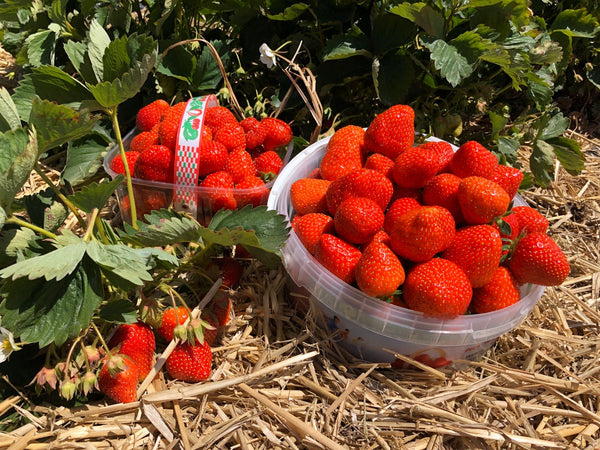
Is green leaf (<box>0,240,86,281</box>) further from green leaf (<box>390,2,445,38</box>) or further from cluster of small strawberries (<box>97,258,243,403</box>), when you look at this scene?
green leaf (<box>390,2,445,38</box>)

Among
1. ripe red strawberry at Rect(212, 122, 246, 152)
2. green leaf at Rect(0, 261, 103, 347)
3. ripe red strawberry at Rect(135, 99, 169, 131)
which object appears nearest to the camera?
green leaf at Rect(0, 261, 103, 347)

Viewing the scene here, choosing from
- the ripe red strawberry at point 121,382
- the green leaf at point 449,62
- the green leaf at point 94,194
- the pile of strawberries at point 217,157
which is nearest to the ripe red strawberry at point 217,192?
the pile of strawberries at point 217,157

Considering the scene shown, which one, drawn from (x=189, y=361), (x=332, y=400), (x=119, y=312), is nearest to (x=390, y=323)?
(x=332, y=400)

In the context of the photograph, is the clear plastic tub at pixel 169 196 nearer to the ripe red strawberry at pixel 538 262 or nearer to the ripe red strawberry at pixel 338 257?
the ripe red strawberry at pixel 338 257

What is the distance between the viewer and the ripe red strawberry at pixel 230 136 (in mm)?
1379

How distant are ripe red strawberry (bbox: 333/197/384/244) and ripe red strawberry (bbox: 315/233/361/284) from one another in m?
0.03

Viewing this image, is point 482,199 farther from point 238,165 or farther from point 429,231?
point 238,165

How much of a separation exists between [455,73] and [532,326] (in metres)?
0.74

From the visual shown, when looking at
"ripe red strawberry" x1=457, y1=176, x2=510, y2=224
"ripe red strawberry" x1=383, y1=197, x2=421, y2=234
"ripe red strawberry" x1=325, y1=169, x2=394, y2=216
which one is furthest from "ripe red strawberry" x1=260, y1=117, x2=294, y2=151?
"ripe red strawberry" x1=457, y1=176, x2=510, y2=224

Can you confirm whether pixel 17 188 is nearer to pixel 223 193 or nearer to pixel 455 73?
pixel 223 193

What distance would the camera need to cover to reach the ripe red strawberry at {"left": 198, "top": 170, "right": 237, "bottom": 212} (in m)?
1.32

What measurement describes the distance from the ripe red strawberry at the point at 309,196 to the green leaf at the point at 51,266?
56 cm

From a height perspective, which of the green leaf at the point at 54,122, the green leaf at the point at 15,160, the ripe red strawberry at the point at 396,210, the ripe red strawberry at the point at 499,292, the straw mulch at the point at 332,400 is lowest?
the straw mulch at the point at 332,400

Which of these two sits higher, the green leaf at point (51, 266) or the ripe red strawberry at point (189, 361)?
the green leaf at point (51, 266)
